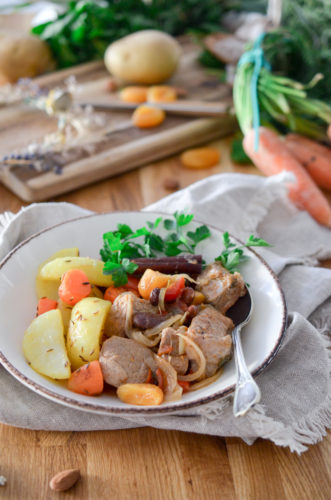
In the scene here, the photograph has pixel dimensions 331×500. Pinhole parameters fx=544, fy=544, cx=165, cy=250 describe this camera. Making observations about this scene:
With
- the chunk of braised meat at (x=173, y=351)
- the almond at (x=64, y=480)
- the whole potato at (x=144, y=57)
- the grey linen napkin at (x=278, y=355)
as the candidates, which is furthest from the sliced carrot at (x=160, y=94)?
the almond at (x=64, y=480)

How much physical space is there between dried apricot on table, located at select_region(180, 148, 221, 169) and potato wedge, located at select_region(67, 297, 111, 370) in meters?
1.96

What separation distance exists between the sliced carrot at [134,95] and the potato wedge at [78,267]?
2304 millimetres

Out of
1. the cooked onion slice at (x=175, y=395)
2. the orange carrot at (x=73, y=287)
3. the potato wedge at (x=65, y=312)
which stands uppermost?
the orange carrot at (x=73, y=287)

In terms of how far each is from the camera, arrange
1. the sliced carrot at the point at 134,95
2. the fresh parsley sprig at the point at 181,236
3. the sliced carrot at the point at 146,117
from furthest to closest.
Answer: the sliced carrot at the point at 134,95
the sliced carrot at the point at 146,117
the fresh parsley sprig at the point at 181,236

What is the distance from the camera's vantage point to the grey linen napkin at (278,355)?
2.03 metres

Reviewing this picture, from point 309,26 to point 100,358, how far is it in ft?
11.3

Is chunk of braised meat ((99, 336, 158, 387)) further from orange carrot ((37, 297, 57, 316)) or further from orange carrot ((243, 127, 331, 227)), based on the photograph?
orange carrot ((243, 127, 331, 227))

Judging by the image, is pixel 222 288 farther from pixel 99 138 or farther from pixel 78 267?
pixel 99 138

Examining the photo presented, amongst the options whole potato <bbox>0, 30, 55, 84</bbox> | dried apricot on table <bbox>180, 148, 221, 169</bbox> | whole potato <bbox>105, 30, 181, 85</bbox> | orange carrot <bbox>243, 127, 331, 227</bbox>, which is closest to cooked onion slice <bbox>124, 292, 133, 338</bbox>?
orange carrot <bbox>243, 127, 331, 227</bbox>

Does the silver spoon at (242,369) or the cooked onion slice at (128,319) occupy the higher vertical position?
the cooked onion slice at (128,319)

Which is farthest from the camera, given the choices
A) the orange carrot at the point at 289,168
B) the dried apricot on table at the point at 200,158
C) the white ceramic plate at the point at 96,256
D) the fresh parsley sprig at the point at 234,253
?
the dried apricot on table at the point at 200,158

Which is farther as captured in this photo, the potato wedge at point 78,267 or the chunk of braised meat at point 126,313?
the potato wedge at point 78,267

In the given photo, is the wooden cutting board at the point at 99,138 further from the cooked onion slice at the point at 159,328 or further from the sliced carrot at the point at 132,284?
the cooked onion slice at the point at 159,328

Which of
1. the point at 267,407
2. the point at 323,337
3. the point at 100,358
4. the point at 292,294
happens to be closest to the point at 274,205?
the point at 292,294
